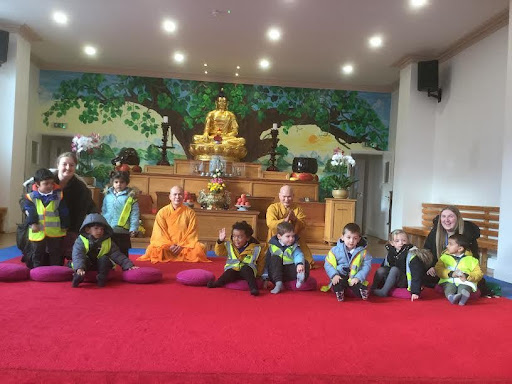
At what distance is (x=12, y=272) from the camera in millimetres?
3293

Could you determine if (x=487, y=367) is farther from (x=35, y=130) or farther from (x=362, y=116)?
(x=35, y=130)

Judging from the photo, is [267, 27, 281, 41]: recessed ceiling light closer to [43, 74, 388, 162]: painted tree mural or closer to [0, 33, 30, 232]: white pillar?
[43, 74, 388, 162]: painted tree mural

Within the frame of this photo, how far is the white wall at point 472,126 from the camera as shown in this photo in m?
6.02

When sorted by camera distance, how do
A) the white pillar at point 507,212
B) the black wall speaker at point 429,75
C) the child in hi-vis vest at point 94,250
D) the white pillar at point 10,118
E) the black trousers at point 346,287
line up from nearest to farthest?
the black trousers at point 346,287 → the child in hi-vis vest at point 94,250 → the white pillar at point 507,212 → the white pillar at point 10,118 → the black wall speaker at point 429,75

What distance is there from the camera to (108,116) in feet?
30.7

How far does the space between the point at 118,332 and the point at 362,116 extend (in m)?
8.34

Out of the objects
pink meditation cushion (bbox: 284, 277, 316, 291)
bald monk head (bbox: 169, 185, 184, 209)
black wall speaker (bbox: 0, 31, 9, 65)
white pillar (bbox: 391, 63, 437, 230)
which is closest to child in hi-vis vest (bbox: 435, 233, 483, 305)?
pink meditation cushion (bbox: 284, 277, 316, 291)

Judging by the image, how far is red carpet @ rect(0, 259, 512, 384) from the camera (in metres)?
1.77

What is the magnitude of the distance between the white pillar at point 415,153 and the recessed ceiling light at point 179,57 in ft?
13.1

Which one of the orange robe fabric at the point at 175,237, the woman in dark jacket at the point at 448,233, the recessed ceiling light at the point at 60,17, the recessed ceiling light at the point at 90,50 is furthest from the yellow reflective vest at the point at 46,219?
the recessed ceiling light at the point at 90,50

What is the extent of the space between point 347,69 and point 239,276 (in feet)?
20.6

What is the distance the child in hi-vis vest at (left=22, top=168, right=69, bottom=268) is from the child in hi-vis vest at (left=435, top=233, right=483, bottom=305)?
9.64ft

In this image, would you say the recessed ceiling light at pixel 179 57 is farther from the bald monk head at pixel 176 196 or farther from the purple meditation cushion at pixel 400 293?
the purple meditation cushion at pixel 400 293

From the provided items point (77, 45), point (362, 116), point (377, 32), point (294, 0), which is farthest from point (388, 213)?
point (77, 45)
